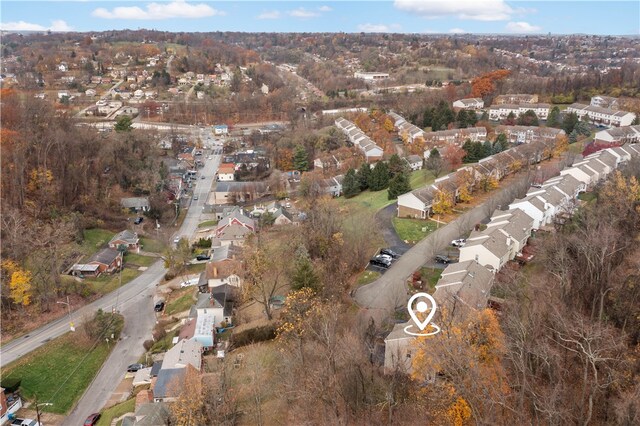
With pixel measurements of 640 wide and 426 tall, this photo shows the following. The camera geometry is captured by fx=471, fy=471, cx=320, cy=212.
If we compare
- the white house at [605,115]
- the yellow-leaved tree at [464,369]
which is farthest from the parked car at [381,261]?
the white house at [605,115]

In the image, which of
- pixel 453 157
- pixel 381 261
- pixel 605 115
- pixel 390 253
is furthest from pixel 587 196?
pixel 605 115

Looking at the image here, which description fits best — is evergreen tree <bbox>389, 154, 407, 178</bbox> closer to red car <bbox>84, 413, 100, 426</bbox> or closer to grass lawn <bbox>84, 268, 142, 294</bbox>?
grass lawn <bbox>84, 268, 142, 294</bbox>

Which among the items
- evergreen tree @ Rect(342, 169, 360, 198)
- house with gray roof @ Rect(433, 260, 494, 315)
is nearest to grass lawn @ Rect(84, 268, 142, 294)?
evergreen tree @ Rect(342, 169, 360, 198)

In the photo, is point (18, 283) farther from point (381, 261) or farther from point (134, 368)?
point (381, 261)

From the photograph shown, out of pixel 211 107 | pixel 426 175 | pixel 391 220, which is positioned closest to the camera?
pixel 391 220

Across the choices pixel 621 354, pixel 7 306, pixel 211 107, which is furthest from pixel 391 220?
pixel 211 107

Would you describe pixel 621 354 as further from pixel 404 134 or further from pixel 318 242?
pixel 404 134
